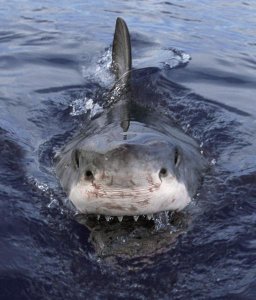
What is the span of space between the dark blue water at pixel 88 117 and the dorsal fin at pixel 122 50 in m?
0.43

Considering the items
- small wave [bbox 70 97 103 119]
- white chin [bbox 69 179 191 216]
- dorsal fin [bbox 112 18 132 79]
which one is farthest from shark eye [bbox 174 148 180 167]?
dorsal fin [bbox 112 18 132 79]

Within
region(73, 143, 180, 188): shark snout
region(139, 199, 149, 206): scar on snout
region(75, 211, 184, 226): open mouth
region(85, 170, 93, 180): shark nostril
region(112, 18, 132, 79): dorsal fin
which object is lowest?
region(75, 211, 184, 226): open mouth

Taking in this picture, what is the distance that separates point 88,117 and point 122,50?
0.51 meters

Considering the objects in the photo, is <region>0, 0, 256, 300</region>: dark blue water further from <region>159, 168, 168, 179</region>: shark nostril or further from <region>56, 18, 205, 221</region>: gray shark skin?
<region>159, 168, 168, 179</region>: shark nostril

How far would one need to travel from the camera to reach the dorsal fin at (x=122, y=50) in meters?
3.96

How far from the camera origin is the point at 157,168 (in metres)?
2.29

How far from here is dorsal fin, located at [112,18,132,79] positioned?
396 cm

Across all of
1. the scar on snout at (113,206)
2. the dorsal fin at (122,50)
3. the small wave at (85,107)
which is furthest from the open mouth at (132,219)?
the dorsal fin at (122,50)

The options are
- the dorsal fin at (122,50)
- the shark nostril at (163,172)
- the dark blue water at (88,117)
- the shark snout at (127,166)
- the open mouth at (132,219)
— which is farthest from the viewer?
the dorsal fin at (122,50)

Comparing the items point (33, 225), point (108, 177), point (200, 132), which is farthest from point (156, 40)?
point (108, 177)

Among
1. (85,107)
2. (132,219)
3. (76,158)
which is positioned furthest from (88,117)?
(132,219)

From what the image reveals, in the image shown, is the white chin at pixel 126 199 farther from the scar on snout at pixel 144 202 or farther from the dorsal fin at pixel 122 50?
the dorsal fin at pixel 122 50

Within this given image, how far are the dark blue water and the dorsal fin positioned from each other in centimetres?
43

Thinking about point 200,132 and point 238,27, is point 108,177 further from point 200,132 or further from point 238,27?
point 238,27
